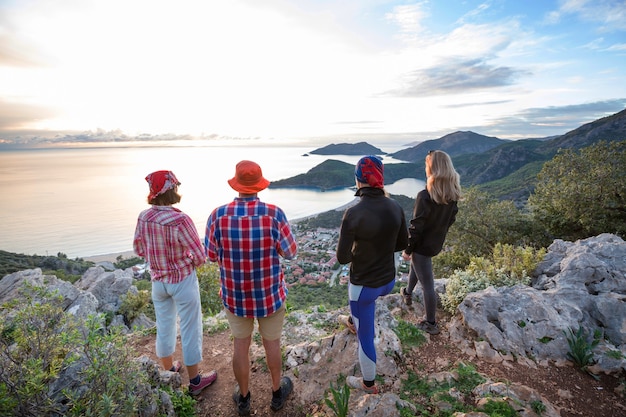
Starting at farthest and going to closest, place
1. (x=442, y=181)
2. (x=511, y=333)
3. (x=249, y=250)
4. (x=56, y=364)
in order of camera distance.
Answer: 1. (x=511, y=333)
2. (x=442, y=181)
3. (x=249, y=250)
4. (x=56, y=364)

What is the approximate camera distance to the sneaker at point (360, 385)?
9.23ft

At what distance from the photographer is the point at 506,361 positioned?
3357mm

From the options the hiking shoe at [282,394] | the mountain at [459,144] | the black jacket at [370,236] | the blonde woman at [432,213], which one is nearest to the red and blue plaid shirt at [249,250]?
the black jacket at [370,236]

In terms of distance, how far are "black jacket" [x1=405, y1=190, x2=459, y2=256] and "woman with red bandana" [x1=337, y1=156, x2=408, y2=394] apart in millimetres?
720

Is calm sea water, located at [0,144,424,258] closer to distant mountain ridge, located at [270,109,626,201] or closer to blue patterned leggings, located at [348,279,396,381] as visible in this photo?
distant mountain ridge, located at [270,109,626,201]

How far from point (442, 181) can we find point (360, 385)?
88.3 inches

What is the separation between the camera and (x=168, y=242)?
2.74 meters

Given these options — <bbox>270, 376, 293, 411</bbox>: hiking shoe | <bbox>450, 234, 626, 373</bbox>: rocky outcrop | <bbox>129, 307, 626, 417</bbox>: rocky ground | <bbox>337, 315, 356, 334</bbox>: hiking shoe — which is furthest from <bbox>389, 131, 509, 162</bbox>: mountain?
<bbox>270, 376, 293, 411</bbox>: hiking shoe

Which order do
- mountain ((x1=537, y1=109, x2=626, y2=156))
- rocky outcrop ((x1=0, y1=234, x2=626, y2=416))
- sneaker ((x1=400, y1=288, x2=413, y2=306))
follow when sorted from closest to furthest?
rocky outcrop ((x1=0, y1=234, x2=626, y2=416)) < sneaker ((x1=400, y1=288, x2=413, y2=306)) < mountain ((x1=537, y1=109, x2=626, y2=156))

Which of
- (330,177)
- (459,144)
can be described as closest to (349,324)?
(330,177)

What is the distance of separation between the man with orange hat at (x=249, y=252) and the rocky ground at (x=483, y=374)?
2.42 ft

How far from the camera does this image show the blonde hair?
3.21m

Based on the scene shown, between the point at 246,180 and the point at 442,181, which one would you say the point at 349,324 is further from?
the point at 246,180

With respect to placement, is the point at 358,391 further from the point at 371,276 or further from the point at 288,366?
the point at 371,276
